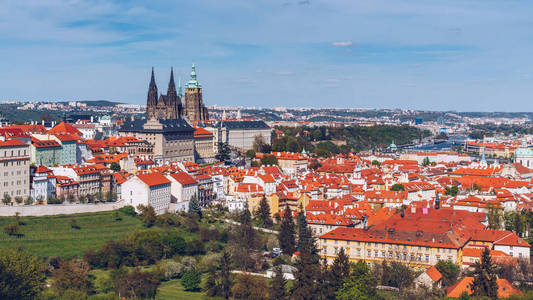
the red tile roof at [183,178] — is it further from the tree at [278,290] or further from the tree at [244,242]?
the tree at [278,290]

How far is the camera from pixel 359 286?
165ft

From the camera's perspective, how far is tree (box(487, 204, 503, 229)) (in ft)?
233

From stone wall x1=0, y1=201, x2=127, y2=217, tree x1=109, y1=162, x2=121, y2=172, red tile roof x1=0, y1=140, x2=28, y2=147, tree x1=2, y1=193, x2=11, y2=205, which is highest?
red tile roof x1=0, y1=140, x2=28, y2=147

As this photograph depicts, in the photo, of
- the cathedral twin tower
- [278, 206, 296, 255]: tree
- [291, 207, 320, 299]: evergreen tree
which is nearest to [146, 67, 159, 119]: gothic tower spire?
the cathedral twin tower

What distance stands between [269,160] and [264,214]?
118 feet

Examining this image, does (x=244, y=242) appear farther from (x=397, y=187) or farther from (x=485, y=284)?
(x=397, y=187)

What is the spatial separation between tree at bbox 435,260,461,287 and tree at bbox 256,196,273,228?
77.0 ft

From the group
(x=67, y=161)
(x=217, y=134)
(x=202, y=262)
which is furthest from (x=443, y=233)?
(x=217, y=134)

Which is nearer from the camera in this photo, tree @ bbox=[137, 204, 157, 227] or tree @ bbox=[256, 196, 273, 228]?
tree @ bbox=[137, 204, 157, 227]

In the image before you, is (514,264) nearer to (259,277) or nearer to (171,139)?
(259,277)

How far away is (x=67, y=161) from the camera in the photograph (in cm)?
8788

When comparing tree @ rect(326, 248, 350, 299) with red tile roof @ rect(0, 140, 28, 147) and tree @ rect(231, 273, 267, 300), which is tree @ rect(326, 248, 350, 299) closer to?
tree @ rect(231, 273, 267, 300)

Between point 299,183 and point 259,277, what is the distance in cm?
3623

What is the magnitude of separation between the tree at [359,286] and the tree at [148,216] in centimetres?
2461
